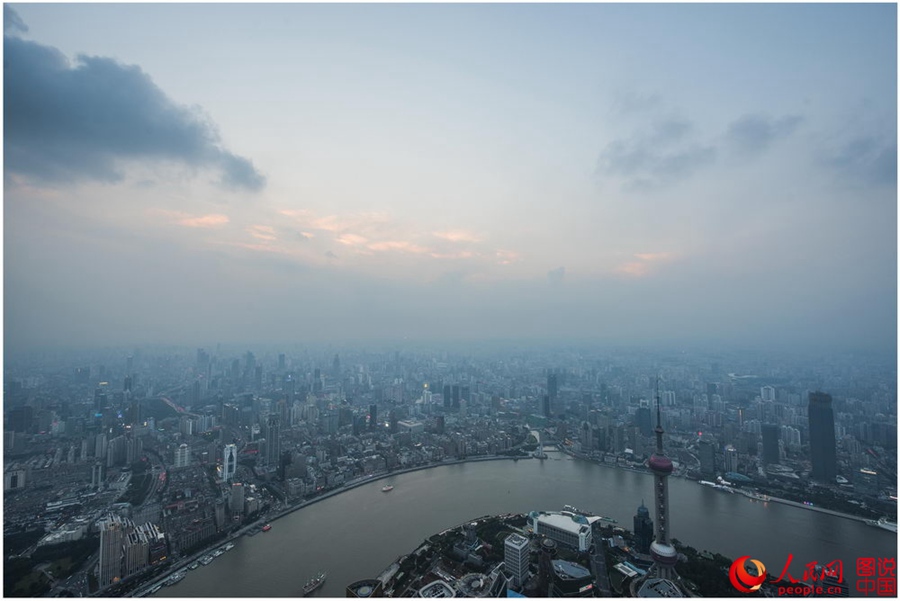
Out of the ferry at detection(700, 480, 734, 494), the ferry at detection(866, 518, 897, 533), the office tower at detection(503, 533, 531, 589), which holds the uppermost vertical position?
the office tower at detection(503, 533, 531, 589)

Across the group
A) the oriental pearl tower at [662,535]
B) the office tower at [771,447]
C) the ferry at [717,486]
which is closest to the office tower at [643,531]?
the oriental pearl tower at [662,535]

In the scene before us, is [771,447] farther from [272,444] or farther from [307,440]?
[272,444]

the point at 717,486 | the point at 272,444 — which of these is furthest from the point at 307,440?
the point at 717,486

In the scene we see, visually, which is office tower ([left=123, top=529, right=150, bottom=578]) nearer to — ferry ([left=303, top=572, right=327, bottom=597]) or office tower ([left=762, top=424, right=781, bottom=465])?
ferry ([left=303, top=572, right=327, bottom=597])

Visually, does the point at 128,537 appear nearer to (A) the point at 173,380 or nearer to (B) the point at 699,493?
(B) the point at 699,493

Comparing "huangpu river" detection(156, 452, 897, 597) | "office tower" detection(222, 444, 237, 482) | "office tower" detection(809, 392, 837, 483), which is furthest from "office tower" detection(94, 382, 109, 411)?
"office tower" detection(809, 392, 837, 483)
